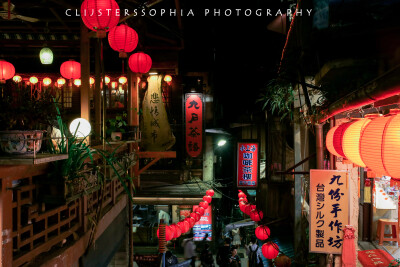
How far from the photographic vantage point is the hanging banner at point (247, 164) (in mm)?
15062

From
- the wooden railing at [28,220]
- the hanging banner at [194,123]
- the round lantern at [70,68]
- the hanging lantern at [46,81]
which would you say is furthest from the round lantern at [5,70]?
the hanging banner at [194,123]

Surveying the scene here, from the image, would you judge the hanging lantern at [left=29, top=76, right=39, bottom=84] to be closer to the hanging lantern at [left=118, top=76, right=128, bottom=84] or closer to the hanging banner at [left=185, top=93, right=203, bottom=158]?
the hanging lantern at [left=118, top=76, right=128, bottom=84]

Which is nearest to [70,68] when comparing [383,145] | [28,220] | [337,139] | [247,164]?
[28,220]

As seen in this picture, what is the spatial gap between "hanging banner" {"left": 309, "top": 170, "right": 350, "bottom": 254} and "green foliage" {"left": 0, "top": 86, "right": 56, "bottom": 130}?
6.69m

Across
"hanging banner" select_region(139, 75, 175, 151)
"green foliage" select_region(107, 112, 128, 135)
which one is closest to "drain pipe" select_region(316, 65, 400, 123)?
"green foliage" select_region(107, 112, 128, 135)

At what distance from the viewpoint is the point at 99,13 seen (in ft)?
23.3

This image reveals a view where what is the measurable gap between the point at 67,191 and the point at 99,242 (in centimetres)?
284

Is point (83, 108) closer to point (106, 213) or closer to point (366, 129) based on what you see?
point (106, 213)

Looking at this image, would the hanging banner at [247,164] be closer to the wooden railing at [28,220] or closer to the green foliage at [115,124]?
the green foliage at [115,124]

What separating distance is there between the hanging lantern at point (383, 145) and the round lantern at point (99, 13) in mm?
6377

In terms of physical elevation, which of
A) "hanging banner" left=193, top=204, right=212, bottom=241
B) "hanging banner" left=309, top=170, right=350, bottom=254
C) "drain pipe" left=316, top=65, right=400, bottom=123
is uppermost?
"drain pipe" left=316, top=65, right=400, bottom=123

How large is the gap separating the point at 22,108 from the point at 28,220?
1632mm

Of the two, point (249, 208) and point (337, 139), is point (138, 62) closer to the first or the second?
point (337, 139)

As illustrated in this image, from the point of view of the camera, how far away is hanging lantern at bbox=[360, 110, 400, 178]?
4.03 m
